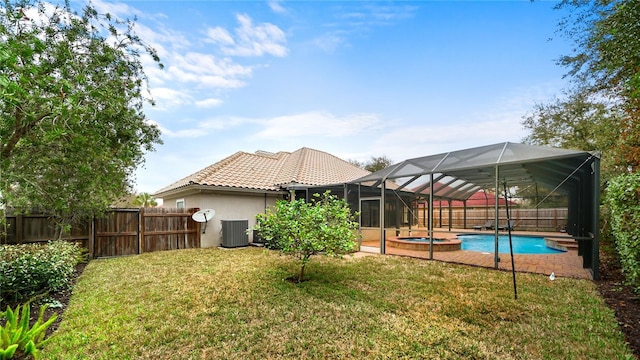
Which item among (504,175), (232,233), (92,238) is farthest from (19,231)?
(504,175)

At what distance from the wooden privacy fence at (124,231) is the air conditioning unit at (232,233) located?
1112 mm

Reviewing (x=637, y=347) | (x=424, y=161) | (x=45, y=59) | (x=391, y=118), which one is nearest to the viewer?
(x=637, y=347)

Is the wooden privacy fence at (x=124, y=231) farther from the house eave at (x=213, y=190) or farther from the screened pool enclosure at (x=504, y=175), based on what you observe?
the screened pool enclosure at (x=504, y=175)

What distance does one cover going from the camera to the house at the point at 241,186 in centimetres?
1226

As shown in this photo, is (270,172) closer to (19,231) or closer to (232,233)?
(232,233)

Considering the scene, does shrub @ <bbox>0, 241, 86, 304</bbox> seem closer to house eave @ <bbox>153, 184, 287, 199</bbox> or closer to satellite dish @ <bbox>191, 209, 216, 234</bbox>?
satellite dish @ <bbox>191, 209, 216, 234</bbox>

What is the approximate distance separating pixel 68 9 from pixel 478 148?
1070 cm

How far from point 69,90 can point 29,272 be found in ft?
12.8

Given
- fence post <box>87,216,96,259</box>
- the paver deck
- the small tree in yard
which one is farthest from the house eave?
the paver deck

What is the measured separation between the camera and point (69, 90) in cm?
348

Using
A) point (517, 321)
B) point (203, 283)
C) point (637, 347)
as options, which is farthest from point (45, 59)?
point (637, 347)

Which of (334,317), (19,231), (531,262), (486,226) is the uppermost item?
(19,231)

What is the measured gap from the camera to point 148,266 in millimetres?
8125

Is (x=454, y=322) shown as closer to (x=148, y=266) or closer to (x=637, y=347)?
(x=637, y=347)
